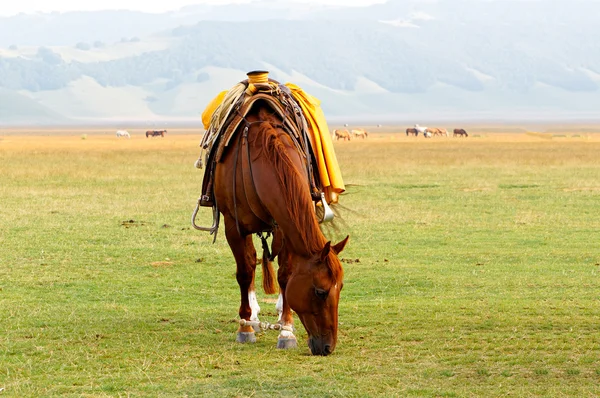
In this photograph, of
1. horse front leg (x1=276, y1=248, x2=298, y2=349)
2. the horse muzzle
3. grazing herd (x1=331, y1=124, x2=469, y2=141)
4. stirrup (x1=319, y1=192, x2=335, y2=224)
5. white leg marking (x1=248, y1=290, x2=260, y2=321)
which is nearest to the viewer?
the horse muzzle

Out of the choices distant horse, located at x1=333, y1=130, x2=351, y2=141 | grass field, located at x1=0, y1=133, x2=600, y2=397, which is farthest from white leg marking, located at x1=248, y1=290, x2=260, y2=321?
distant horse, located at x1=333, y1=130, x2=351, y2=141

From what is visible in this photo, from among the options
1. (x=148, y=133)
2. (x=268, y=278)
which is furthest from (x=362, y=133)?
(x=268, y=278)

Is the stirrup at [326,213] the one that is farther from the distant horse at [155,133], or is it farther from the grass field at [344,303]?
the distant horse at [155,133]

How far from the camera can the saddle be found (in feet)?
23.6

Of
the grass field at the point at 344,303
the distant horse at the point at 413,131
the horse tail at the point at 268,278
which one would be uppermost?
the horse tail at the point at 268,278

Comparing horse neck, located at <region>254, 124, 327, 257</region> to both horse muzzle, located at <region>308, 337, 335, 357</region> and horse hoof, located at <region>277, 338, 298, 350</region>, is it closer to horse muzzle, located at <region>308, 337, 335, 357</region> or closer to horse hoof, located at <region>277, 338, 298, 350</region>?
horse muzzle, located at <region>308, 337, 335, 357</region>

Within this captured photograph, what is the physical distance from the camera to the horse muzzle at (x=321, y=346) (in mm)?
6305

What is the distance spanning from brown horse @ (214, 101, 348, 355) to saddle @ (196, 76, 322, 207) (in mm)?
63

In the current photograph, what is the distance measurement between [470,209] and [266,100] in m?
10.5

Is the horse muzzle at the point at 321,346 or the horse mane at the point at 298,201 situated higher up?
the horse mane at the point at 298,201

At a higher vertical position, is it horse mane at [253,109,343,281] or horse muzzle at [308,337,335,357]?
horse mane at [253,109,343,281]

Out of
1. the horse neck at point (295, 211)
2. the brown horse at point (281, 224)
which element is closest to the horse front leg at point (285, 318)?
the brown horse at point (281, 224)

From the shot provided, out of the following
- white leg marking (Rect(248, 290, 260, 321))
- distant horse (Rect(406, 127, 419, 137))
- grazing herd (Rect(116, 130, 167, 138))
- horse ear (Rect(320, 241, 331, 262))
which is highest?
horse ear (Rect(320, 241, 331, 262))

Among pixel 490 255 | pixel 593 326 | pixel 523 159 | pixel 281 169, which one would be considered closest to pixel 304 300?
pixel 281 169
